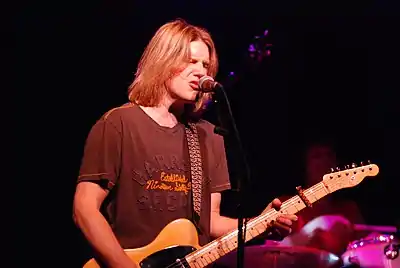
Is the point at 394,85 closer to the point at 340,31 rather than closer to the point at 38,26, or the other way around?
the point at 340,31

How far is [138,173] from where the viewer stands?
314 centimetres

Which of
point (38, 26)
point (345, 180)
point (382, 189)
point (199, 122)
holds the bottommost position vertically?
point (382, 189)

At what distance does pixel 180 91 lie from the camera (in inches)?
130

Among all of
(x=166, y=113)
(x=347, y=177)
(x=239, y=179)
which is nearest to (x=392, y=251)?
(x=347, y=177)

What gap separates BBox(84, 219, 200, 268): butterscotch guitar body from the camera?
9.84 ft

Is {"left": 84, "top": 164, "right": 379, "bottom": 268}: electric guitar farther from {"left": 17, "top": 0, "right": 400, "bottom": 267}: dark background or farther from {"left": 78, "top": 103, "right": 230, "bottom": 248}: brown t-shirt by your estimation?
{"left": 17, "top": 0, "right": 400, "bottom": 267}: dark background

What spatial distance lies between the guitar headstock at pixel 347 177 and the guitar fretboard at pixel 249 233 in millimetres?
41

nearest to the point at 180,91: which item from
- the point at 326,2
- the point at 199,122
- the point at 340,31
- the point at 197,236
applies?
the point at 199,122

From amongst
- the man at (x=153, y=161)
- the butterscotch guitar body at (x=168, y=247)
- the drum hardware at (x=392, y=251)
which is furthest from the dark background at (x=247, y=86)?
the butterscotch guitar body at (x=168, y=247)

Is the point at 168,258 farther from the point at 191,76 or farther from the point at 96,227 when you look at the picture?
the point at 191,76

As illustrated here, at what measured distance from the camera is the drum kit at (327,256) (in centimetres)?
477

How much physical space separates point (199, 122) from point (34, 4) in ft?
8.02

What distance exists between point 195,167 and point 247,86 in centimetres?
337

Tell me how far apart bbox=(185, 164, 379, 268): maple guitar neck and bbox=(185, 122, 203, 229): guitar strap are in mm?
201
